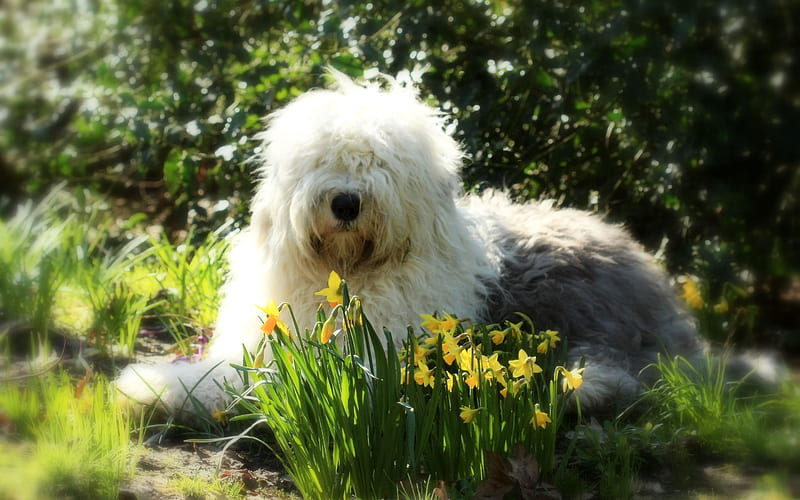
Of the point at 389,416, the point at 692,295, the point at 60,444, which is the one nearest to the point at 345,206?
the point at 389,416

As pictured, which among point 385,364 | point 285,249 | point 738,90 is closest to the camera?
point 385,364

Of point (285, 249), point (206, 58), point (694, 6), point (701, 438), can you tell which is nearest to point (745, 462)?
point (701, 438)

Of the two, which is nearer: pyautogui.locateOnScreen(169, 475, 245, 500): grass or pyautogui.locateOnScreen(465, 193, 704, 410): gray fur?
pyautogui.locateOnScreen(169, 475, 245, 500): grass

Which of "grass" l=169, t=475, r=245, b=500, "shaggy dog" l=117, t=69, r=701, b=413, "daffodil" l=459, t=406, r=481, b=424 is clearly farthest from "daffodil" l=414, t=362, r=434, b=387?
"shaggy dog" l=117, t=69, r=701, b=413

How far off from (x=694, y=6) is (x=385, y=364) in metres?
2.40

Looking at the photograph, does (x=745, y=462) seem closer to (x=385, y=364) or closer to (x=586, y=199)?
(x=385, y=364)

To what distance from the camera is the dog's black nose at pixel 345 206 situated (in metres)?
2.93

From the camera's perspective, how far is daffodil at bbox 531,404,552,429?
2201 mm

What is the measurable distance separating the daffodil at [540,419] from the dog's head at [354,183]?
1045 mm

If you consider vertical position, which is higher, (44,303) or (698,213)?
(698,213)

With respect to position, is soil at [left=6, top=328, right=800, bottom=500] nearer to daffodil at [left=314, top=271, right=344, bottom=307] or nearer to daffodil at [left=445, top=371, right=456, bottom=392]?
daffodil at [left=445, top=371, right=456, bottom=392]

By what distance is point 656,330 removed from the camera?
3734 mm

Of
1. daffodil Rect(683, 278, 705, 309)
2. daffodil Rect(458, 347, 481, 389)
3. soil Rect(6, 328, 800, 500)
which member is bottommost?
soil Rect(6, 328, 800, 500)

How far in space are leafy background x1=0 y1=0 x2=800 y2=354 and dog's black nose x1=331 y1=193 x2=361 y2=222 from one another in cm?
165
